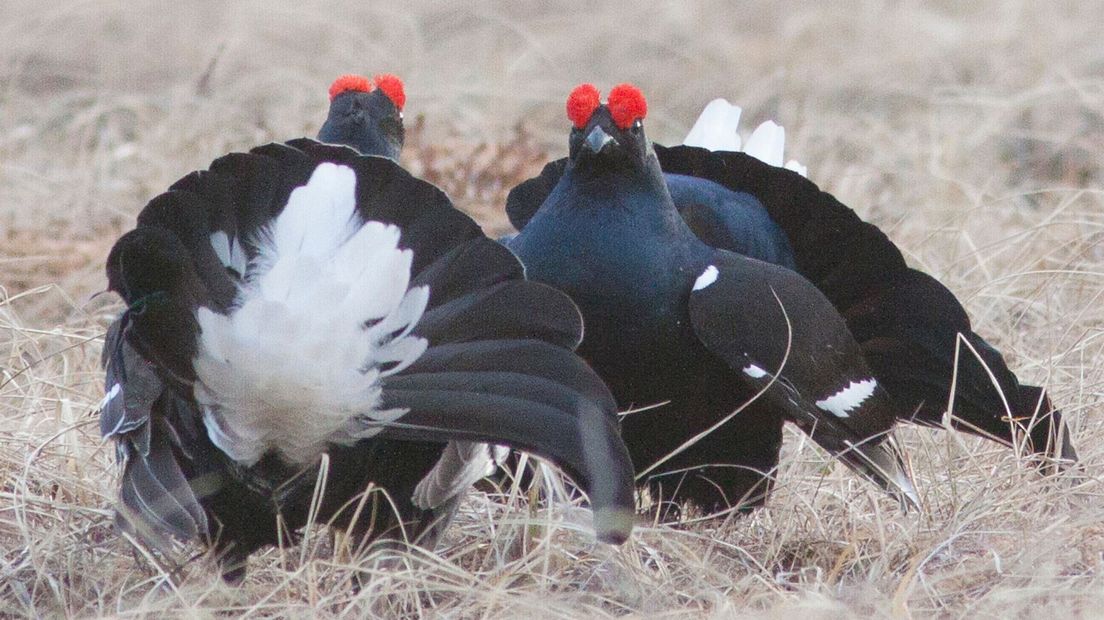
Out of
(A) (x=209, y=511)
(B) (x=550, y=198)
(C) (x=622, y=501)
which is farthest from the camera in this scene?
(B) (x=550, y=198)

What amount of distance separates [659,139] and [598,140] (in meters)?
3.48

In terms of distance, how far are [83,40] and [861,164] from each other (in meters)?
4.21

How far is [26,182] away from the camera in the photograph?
544 centimetres

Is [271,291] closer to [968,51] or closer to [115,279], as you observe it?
[115,279]

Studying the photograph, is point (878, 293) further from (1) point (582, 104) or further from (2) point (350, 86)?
(2) point (350, 86)

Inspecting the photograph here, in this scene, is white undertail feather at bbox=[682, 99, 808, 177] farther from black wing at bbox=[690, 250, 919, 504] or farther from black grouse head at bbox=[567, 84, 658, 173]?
black grouse head at bbox=[567, 84, 658, 173]

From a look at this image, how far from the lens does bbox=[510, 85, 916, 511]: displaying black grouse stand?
306cm

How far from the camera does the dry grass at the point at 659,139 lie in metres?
2.84

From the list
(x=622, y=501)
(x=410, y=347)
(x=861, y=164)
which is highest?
(x=410, y=347)

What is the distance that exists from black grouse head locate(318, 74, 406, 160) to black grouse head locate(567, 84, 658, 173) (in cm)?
75

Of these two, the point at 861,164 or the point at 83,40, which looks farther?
the point at 83,40

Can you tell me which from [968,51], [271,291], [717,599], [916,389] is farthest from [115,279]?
[968,51]

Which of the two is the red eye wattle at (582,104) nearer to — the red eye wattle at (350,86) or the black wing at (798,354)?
the black wing at (798,354)

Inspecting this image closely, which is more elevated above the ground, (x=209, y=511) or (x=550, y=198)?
(x=550, y=198)
